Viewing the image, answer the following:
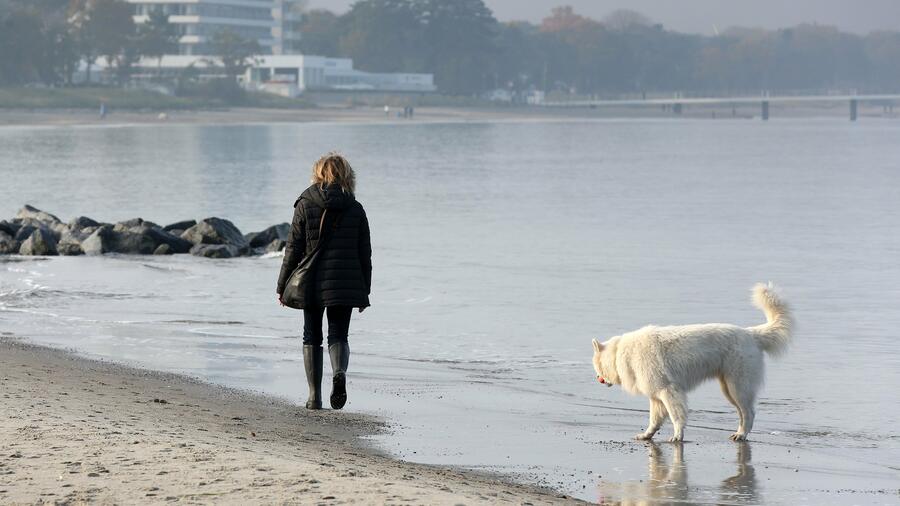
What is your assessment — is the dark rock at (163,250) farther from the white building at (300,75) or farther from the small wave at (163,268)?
the white building at (300,75)

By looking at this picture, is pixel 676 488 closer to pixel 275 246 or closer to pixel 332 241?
pixel 332 241

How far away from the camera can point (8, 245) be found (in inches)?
878

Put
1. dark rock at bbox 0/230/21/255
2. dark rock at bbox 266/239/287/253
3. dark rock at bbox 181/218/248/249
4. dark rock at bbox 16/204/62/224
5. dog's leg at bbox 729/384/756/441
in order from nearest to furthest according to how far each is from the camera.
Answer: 1. dog's leg at bbox 729/384/756/441
2. dark rock at bbox 0/230/21/255
3. dark rock at bbox 181/218/248/249
4. dark rock at bbox 266/239/287/253
5. dark rock at bbox 16/204/62/224

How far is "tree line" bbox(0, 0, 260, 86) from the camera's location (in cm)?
12281

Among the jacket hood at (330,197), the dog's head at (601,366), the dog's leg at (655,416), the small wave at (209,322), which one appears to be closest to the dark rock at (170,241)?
the small wave at (209,322)

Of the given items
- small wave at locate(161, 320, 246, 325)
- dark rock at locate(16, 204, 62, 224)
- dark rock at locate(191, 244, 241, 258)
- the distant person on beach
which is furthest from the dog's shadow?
dark rock at locate(16, 204, 62, 224)

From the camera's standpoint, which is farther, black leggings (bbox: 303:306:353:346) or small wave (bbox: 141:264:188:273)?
small wave (bbox: 141:264:188:273)

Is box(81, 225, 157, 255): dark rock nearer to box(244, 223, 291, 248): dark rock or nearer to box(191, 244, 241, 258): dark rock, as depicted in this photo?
box(191, 244, 241, 258): dark rock

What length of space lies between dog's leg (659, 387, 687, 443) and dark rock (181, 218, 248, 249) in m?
15.6

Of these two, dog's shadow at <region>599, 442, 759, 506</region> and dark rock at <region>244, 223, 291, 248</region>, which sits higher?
dog's shadow at <region>599, 442, 759, 506</region>

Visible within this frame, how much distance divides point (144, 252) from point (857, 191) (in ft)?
97.4

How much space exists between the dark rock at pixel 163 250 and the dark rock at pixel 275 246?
1650 mm

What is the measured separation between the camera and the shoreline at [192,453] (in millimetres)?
6188

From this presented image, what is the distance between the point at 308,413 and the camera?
909cm
